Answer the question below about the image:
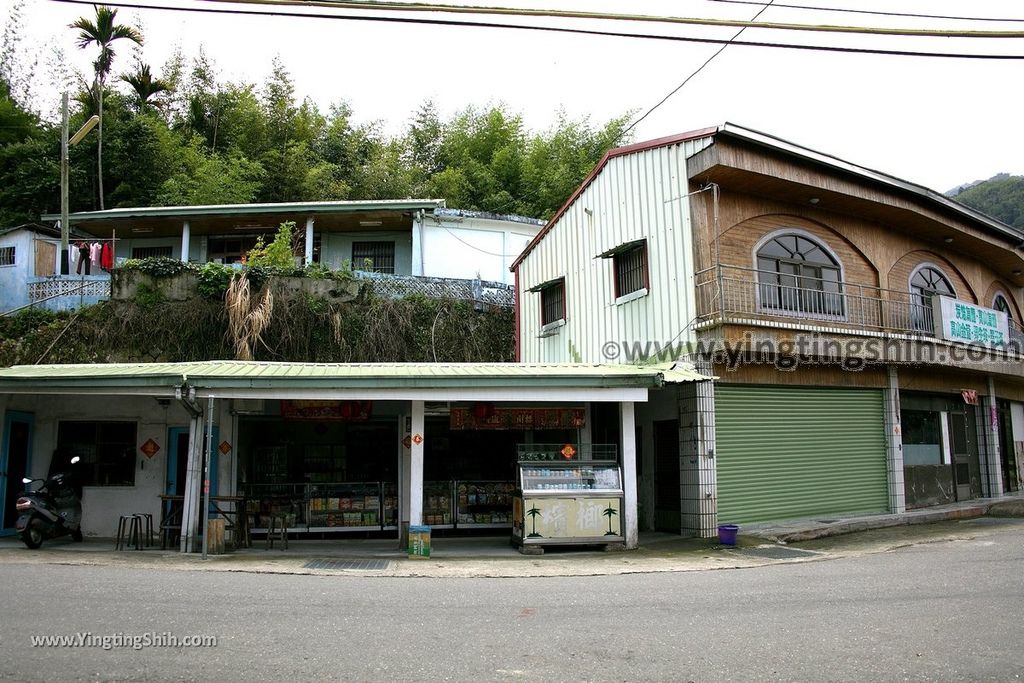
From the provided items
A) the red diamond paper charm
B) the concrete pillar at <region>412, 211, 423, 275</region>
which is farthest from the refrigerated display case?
the concrete pillar at <region>412, 211, 423, 275</region>

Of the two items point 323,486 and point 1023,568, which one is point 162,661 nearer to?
point 323,486

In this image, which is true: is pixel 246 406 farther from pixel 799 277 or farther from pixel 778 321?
pixel 799 277

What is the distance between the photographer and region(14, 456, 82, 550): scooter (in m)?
12.1

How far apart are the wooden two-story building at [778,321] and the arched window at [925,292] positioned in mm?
61

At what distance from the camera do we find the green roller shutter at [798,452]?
14711 mm

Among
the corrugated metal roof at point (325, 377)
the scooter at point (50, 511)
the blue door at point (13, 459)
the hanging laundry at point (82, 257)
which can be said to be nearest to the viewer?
the corrugated metal roof at point (325, 377)

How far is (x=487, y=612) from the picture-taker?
763cm

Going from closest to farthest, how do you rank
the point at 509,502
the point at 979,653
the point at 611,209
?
the point at 979,653 → the point at 509,502 → the point at 611,209

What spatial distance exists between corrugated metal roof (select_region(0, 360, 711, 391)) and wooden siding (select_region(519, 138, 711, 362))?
268 centimetres

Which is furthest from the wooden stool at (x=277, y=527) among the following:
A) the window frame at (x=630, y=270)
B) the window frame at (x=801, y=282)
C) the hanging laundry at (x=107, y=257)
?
the hanging laundry at (x=107, y=257)

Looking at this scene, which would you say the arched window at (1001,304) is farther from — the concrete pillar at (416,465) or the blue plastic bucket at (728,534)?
the concrete pillar at (416,465)

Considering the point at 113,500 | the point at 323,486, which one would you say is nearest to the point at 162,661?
the point at 323,486

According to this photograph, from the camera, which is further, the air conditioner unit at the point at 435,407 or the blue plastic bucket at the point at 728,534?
the air conditioner unit at the point at 435,407

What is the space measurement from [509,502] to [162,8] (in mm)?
10507
